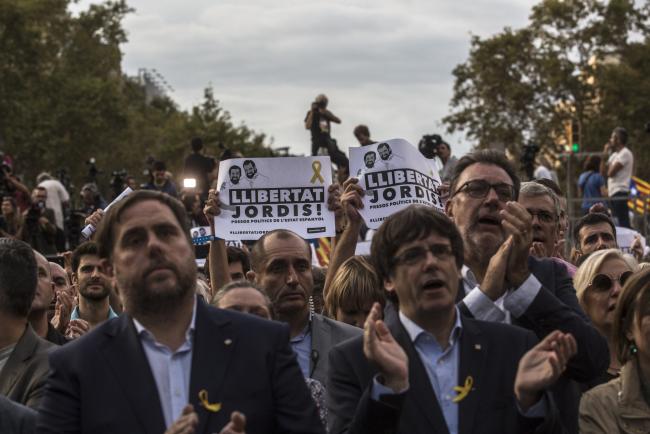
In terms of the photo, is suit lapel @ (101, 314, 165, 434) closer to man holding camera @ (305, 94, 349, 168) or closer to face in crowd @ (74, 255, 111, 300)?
face in crowd @ (74, 255, 111, 300)

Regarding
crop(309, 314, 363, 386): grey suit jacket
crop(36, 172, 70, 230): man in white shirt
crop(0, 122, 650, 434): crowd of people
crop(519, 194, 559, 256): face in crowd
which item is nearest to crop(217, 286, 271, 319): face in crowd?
crop(0, 122, 650, 434): crowd of people

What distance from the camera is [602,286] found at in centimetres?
787

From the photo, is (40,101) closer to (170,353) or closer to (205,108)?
(205,108)

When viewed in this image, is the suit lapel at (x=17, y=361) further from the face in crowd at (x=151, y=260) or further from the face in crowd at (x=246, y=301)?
the face in crowd at (x=151, y=260)

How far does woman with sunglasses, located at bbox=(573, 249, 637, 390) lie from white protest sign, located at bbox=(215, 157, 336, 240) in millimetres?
2550

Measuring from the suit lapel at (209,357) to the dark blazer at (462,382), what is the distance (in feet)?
1.57

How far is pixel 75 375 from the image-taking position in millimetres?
5504

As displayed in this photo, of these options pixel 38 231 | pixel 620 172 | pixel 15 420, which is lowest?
pixel 15 420

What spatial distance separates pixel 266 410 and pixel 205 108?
208 feet

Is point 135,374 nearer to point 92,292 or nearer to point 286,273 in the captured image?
point 286,273

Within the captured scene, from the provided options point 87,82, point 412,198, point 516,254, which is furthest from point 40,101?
point 516,254

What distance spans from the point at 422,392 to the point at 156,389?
3.17 ft

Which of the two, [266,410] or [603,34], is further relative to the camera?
[603,34]

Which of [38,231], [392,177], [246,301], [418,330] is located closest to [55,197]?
[38,231]
